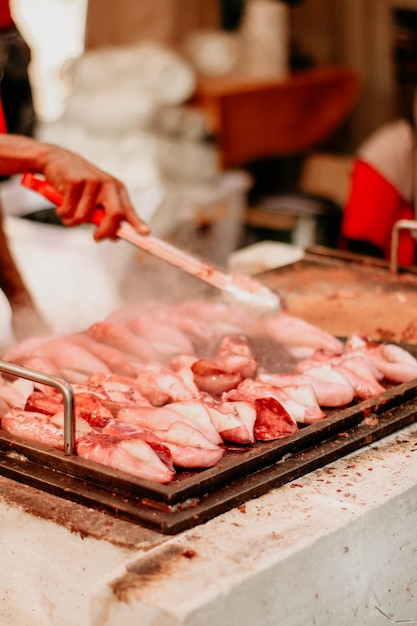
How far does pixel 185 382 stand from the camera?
2781 mm

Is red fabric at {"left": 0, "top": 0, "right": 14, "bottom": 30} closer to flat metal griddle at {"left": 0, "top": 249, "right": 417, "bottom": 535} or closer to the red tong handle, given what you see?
the red tong handle

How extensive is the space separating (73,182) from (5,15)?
1.93 metres

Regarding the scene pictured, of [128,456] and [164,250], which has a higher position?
[164,250]

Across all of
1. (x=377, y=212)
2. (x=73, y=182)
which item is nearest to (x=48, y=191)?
(x=73, y=182)

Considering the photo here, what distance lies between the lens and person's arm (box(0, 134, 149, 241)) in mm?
3113

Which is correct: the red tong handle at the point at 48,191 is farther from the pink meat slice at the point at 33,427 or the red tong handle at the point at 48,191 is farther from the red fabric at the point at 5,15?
the red fabric at the point at 5,15

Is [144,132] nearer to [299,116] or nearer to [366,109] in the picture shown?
[299,116]

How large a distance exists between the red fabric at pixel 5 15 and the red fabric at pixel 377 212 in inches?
84.9

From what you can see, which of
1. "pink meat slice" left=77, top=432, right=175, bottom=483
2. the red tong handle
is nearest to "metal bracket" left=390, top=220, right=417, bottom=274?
the red tong handle

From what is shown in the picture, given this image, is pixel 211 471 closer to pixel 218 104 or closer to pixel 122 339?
pixel 122 339

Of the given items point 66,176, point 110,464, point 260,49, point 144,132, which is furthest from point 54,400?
point 260,49

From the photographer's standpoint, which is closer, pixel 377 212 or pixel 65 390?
pixel 65 390

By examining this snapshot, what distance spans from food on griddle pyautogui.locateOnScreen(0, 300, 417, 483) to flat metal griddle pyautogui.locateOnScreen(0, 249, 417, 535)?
2.2 inches

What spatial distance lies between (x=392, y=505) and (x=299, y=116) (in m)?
5.61
